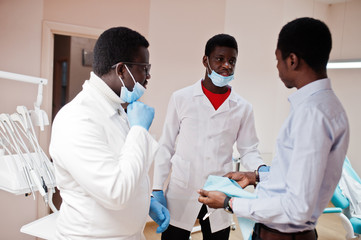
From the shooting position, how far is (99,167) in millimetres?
904

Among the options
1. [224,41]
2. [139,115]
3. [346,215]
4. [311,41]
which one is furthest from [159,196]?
[346,215]

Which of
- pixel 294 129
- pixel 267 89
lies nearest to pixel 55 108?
pixel 267 89

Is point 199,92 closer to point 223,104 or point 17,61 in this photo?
point 223,104

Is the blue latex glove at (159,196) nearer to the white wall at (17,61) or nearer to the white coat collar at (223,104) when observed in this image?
the white coat collar at (223,104)

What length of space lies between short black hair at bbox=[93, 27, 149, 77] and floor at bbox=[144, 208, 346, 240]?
2.38 metres

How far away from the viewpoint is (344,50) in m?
4.49

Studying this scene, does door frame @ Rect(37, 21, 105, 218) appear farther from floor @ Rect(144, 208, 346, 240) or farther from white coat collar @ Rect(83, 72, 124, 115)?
white coat collar @ Rect(83, 72, 124, 115)

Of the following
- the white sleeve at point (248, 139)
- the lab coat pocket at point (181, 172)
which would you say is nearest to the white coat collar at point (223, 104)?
the white sleeve at point (248, 139)

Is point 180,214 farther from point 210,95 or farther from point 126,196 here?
point 126,196

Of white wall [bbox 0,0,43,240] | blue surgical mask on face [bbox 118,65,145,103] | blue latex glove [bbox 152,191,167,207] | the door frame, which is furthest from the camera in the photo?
the door frame

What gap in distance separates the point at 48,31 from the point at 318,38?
2.30 metres

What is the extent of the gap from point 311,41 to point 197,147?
89 centimetres

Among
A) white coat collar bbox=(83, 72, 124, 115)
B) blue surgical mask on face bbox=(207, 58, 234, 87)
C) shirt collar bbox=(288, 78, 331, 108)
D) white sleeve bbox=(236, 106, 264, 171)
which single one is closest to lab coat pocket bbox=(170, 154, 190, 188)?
white sleeve bbox=(236, 106, 264, 171)

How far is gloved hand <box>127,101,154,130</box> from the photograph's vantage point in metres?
1.10
